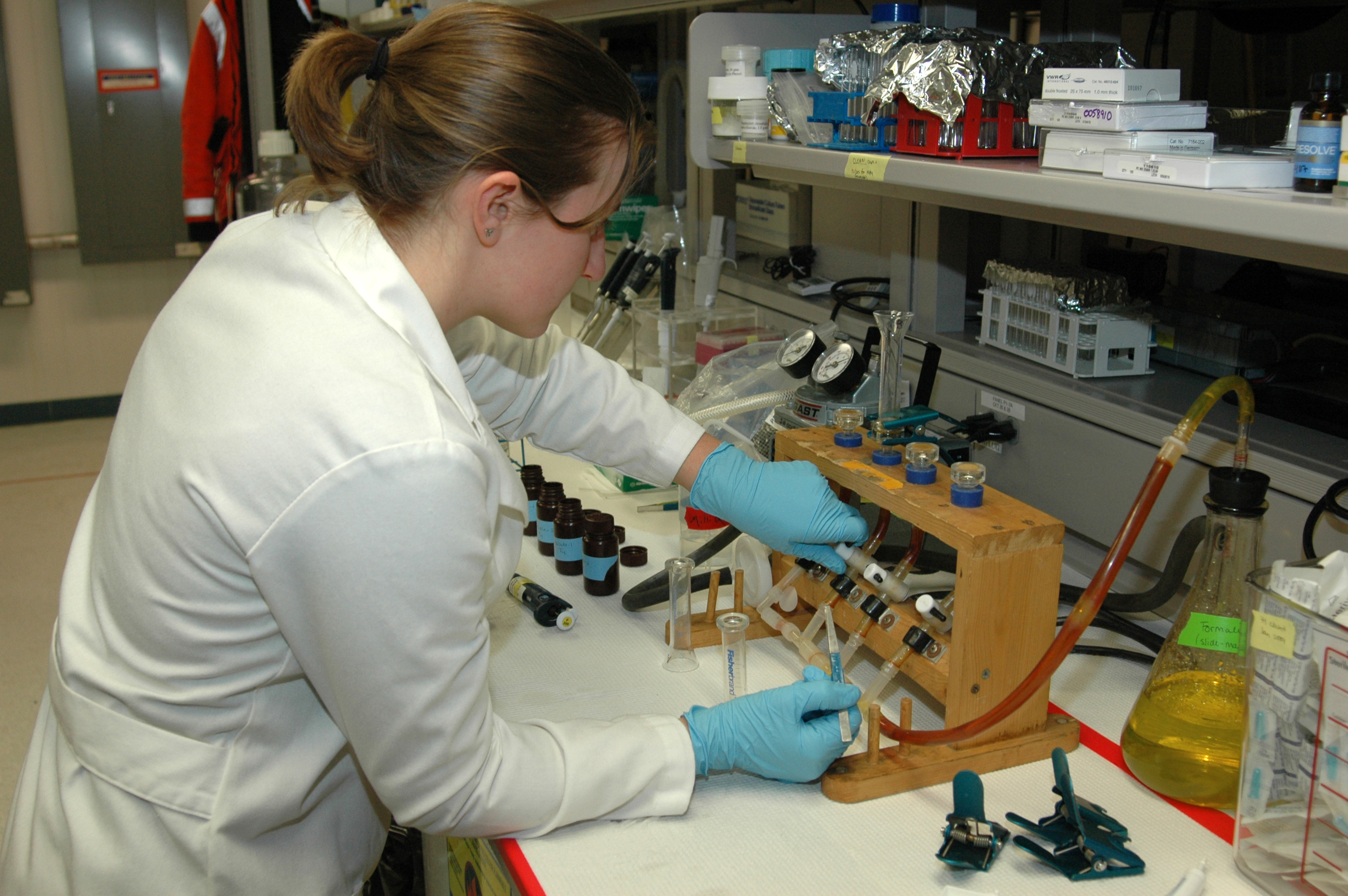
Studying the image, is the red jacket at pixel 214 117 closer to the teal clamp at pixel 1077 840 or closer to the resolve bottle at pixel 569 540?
the resolve bottle at pixel 569 540

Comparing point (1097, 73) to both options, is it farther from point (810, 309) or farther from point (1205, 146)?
point (810, 309)

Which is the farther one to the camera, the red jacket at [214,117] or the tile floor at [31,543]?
the red jacket at [214,117]

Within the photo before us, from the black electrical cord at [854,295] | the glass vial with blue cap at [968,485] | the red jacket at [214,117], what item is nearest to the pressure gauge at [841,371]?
the glass vial with blue cap at [968,485]

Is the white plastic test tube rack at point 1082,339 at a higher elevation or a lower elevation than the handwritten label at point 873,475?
higher

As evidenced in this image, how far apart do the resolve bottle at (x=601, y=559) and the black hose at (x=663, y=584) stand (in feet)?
0.10

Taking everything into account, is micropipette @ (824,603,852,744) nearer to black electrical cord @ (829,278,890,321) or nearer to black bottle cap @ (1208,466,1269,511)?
black bottle cap @ (1208,466,1269,511)

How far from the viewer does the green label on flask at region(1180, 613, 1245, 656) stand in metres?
0.96

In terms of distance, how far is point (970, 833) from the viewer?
893 millimetres

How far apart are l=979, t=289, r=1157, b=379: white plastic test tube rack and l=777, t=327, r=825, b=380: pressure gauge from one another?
0.98ft

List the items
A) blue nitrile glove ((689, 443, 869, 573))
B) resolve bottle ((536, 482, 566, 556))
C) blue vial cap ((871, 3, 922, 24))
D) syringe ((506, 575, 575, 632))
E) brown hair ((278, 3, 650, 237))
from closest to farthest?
brown hair ((278, 3, 650, 237))
blue nitrile glove ((689, 443, 869, 573))
syringe ((506, 575, 575, 632))
blue vial cap ((871, 3, 922, 24))
resolve bottle ((536, 482, 566, 556))

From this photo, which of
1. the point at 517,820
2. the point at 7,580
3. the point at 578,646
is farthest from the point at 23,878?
the point at 7,580

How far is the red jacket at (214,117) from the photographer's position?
11.7 feet

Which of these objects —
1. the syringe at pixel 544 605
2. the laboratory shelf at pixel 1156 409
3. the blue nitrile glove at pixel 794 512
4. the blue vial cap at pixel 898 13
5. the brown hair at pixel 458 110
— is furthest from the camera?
the blue vial cap at pixel 898 13

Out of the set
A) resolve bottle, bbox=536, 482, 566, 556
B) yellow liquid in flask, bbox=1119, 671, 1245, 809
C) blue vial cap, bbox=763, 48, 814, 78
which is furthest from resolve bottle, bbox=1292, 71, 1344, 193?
resolve bottle, bbox=536, 482, 566, 556
